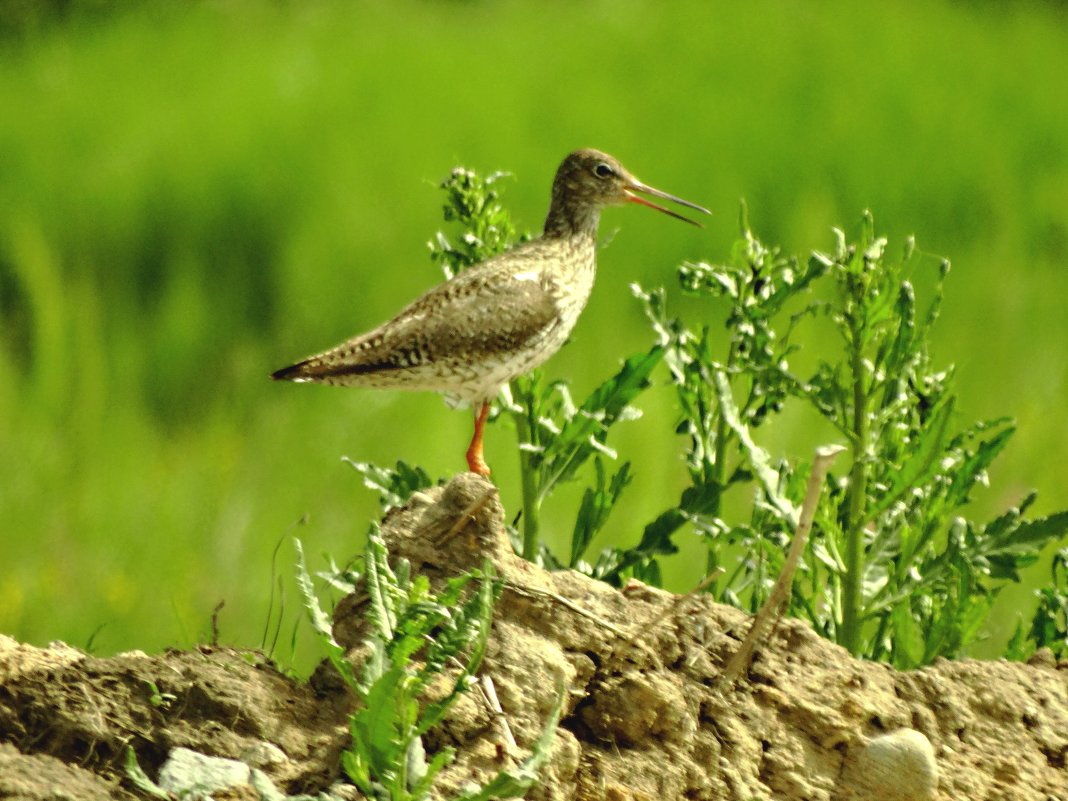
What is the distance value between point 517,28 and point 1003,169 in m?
5.15

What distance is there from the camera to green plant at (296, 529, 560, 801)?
3246 mm

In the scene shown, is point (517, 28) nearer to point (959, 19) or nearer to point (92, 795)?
point (959, 19)

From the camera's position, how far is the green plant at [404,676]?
10.6ft

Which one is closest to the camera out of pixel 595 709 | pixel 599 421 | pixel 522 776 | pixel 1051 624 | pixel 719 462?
pixel 522 776

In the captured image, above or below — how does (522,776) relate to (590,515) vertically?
below

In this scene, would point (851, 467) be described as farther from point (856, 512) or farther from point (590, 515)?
point (590, 515)

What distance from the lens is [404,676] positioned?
10.8 feet

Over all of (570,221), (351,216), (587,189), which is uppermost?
(351,216)

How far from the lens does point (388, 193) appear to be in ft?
44.9

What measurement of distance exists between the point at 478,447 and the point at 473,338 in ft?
1.31

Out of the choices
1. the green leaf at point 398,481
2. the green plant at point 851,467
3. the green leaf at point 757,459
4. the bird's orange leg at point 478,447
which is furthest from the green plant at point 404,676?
the bird's orange leg at point 478,447

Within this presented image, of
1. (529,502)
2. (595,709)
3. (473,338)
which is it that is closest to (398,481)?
(529,502)

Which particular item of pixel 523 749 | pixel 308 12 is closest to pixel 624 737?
pixel 523 749

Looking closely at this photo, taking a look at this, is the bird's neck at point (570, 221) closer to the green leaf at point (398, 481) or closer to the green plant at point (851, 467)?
the green plant at point (851, 467)
